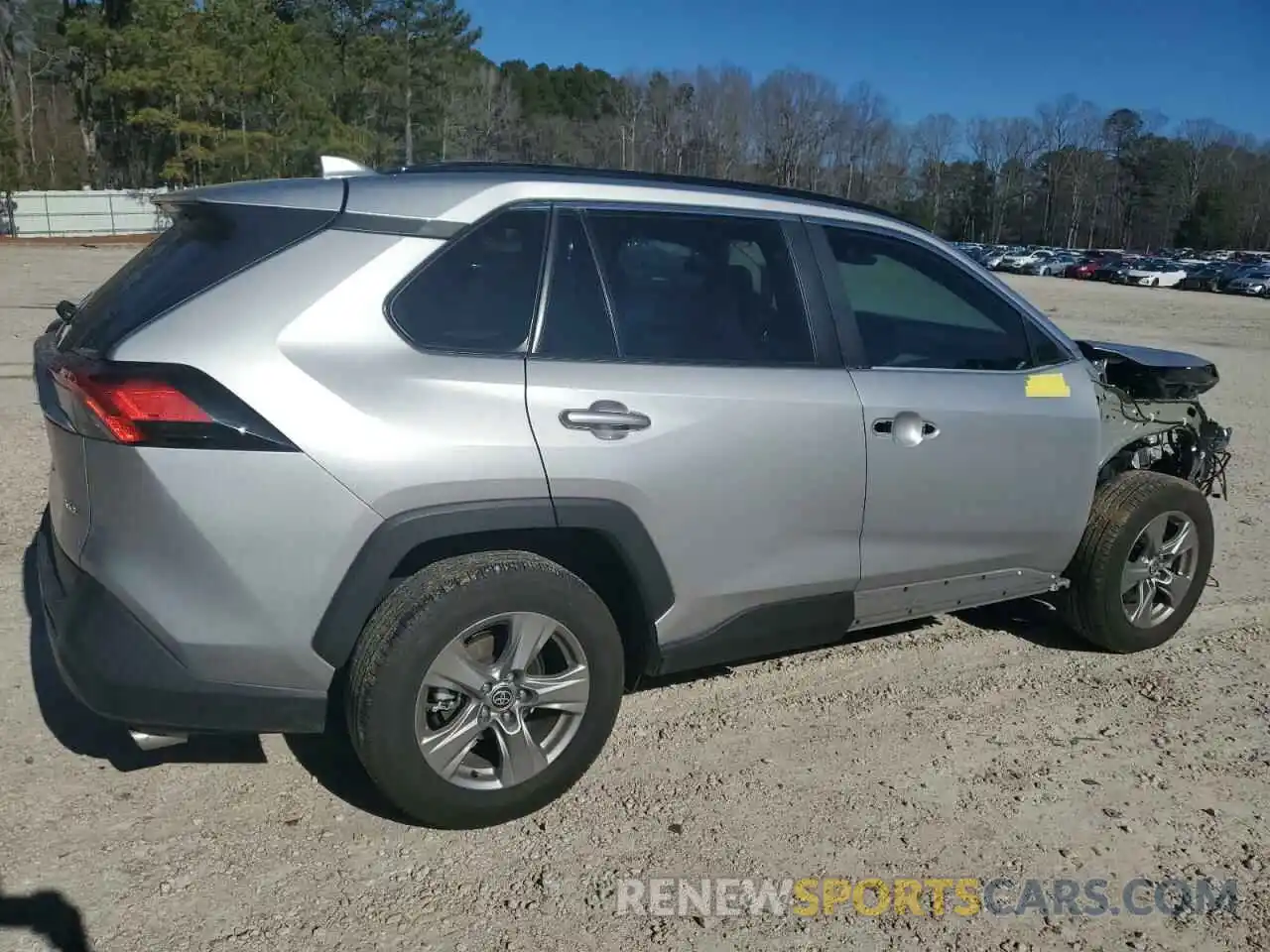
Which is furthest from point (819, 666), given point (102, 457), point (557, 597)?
point (102, 457)

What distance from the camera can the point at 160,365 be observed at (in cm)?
273

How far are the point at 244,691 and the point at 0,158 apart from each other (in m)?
57.8

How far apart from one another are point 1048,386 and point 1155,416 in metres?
0.96

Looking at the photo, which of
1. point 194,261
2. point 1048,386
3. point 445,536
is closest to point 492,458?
point 445,536

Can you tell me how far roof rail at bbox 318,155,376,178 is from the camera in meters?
3.27

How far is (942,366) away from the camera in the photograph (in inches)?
157

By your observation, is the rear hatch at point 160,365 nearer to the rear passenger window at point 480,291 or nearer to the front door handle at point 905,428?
the rear passenger window at point 480,291

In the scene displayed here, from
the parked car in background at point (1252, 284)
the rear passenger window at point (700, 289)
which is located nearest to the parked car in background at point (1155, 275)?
the parked car in background at point (1252, 284)

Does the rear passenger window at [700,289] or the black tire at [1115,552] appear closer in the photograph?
the rear passenger window at [700,289]

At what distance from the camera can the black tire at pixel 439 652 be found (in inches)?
116

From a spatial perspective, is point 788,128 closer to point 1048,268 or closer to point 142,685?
point 1048,268

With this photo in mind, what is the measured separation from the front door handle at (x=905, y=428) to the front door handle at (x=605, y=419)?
94 cm

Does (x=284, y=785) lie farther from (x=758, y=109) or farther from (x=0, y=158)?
(x=758, y=109)

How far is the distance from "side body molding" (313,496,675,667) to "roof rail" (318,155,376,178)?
3.52 ft
